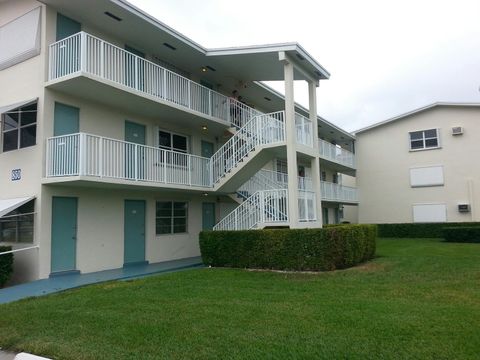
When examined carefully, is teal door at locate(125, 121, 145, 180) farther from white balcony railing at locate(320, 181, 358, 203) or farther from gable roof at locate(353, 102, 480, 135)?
gable roof at locate(353, 102, 480, 135)

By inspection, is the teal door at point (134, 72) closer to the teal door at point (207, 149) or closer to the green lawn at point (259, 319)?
the teal door at point (207, 149)

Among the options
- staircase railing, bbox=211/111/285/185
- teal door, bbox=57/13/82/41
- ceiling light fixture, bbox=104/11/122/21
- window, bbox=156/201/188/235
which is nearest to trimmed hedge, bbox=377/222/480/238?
staircase railing, bbox=211/111/285/185

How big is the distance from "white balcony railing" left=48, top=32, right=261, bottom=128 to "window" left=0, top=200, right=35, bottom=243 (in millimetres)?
4160

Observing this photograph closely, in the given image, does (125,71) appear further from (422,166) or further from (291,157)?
(422,166)

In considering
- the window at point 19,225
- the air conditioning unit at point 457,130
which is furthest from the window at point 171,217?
the air conditioning unit at point 457,130

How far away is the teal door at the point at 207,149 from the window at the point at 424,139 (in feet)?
62.3

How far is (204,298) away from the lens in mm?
8953

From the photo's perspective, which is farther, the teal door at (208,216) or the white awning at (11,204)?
the teal door at (208,216)

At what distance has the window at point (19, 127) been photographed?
13.2 meters

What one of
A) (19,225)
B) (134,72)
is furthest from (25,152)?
(134,72)

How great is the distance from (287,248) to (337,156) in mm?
19627

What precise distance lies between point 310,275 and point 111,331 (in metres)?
6.67

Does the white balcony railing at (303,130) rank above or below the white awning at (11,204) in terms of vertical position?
above

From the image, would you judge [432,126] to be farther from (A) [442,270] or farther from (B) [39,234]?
(B) [39,234]
